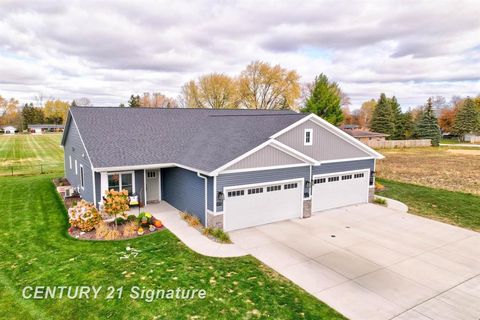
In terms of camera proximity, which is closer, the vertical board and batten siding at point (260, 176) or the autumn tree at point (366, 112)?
the vertical board and batten siding at point (260, 176)

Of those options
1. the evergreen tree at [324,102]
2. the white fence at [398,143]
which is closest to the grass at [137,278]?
the evergreen tree at [324,102]

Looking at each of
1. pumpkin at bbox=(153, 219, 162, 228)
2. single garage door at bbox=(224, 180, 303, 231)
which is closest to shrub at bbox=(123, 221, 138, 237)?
pumpkin at bbox=(153, 219, 162, 228)

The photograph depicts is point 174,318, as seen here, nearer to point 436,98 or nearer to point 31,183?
point 31,183

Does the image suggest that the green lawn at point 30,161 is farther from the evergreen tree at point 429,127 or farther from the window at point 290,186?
the evergreen tree at point 429,127

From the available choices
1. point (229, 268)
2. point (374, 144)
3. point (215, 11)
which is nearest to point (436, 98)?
point (374, 144)

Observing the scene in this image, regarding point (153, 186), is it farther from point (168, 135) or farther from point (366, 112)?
point (366, 112)

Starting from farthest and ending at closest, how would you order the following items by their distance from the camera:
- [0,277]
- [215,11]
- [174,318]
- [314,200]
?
[215,11] < [314,200] < [0,277] < [174,318]

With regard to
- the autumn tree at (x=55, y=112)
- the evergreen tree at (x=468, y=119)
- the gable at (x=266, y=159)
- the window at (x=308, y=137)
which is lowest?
the gable at (x=266, y=159)
